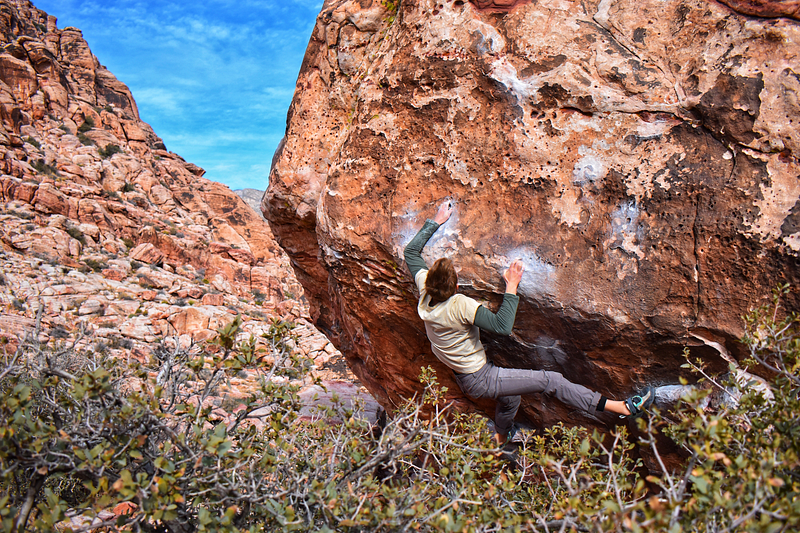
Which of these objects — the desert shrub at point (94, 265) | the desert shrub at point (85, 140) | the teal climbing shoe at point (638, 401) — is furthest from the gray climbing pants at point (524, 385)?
the desert shrub at point (85, 140)

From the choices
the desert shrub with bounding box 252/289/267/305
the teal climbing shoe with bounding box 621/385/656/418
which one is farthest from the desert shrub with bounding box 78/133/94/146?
the teal climbing shoe with bounding box 621/385/656/418

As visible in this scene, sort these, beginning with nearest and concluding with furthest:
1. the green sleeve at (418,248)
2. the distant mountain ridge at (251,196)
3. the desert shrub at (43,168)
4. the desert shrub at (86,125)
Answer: the green sleeve at (418,248) → the desert shrub at (43,168) → the desert shrub at (86,125) → the distant mountain ridge at (251,196)

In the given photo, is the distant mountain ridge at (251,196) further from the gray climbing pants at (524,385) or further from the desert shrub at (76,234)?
the gray climbing pants at (524,385)

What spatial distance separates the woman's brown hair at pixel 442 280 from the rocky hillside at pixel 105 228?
17.9 feet

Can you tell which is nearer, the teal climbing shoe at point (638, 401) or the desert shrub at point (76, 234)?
the teal climbing shoe at point (638, 401)

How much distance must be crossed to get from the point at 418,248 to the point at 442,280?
0.41m

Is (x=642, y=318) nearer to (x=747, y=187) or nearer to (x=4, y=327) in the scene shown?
(x=747, y=187)

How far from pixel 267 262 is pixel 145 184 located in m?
7.62

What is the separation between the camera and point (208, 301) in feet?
47.7

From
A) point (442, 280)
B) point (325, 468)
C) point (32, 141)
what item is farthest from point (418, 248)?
point (32, 141)

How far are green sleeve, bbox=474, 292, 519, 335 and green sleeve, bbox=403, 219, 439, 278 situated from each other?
0.55 meters

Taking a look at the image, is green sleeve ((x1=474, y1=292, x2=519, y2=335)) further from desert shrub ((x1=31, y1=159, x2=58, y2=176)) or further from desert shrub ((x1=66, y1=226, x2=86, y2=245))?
desert shrub ((x1=31, y1=159, x2=58, y2=176))

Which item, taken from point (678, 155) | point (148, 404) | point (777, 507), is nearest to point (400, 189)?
point (678, 155)

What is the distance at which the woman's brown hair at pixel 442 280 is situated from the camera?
2654 millimetres
